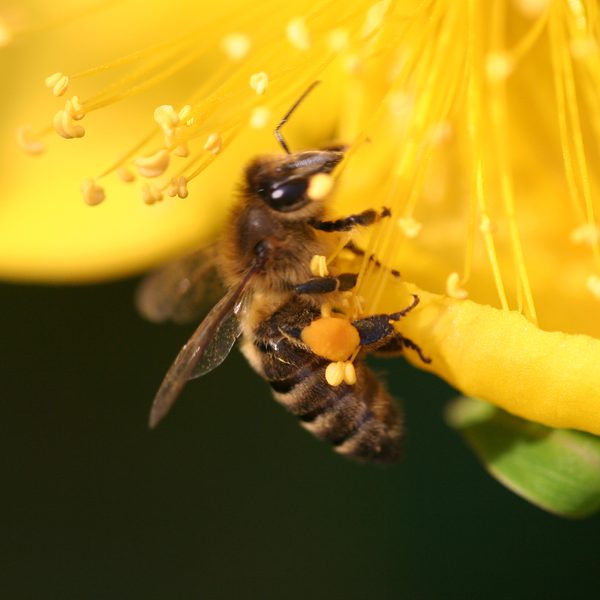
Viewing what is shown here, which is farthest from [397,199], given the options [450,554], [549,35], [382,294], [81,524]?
[81,524]

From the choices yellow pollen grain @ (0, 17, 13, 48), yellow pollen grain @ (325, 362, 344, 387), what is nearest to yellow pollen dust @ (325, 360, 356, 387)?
yellow pollen grain @ (325, 362, 344, 387)

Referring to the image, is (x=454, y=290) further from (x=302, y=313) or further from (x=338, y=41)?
(x=338, y=41)

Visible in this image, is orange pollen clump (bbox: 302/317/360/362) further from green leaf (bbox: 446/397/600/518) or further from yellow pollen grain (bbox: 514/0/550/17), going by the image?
yellow pollen grain (bbox: 514/0/550/17)

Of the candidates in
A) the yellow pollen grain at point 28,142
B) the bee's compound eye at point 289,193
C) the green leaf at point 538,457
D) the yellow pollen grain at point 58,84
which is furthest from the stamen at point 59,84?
the green leaf at point 538,457

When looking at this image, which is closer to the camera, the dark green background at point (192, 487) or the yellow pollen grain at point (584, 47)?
the yellow pollen grain at point (584, 47)

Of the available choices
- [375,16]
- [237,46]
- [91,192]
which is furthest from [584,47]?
[91,192]

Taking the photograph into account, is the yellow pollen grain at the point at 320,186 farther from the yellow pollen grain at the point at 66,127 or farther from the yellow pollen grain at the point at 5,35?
the yellow pollen grain at the point at 5,35

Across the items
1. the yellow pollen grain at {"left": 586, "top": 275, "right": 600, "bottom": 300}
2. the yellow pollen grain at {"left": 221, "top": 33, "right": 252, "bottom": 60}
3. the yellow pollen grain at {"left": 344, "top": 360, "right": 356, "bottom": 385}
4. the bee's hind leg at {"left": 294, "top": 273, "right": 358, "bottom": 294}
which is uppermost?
the yellow pollen grain at {"left": 221, "top": 33, "right": 252, "bottom": 60}
